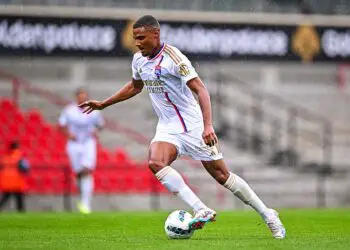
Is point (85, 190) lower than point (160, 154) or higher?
lower

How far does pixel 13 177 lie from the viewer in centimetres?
2106

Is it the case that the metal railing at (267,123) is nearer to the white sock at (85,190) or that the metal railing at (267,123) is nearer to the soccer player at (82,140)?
the soccer player at (82,140)

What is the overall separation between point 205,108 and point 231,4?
55.4 ft

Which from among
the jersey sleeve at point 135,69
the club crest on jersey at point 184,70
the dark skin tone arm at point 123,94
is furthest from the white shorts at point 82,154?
the club crest on jersey at point 184,70

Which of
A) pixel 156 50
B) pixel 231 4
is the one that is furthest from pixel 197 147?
pixel 231 4

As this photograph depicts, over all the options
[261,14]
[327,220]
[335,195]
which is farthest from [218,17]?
[327,220]

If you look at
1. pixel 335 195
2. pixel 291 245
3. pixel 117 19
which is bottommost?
pixel 335 195

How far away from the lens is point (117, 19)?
24.5 metres

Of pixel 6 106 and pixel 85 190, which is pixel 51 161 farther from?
pixel 85 190

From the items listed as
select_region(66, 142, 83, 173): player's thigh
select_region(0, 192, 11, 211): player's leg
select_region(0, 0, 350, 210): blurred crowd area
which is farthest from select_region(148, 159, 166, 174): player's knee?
select_region(0, 0, 350, 210): blurred crowd area

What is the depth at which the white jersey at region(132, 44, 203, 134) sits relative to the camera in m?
10.0

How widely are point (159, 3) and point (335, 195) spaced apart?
635 cm

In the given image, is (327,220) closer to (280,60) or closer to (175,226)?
(175,226)

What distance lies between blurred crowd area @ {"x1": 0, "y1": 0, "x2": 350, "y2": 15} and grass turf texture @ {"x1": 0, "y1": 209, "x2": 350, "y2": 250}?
1082cm
